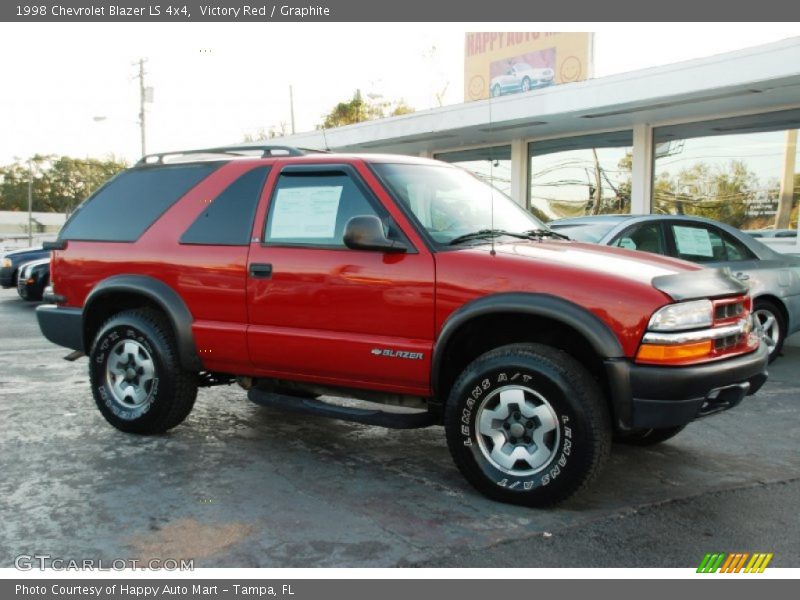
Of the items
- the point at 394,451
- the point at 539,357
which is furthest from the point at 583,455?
the point at 394,451

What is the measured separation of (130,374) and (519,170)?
1181 cm

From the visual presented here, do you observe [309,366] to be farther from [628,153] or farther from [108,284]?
[628,153]

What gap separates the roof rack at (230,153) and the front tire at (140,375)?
1217 mm

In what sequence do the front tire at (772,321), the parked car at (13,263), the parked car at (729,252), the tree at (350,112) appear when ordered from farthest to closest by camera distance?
1. the tree at (350,112)
2. the parked car at (13,263)
3. the front tire at (772,321)
4. the parked car at (729,252)

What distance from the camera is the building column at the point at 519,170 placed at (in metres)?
16.0

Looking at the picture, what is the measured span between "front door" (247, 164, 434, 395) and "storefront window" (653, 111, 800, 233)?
940 centimetres

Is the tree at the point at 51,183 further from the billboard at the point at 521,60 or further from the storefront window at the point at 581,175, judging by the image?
the storefront window at the point at 581,175

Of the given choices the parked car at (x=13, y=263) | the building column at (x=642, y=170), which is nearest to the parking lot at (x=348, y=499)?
the building column at (x=642, y=170)

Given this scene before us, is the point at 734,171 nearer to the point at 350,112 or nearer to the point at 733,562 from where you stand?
the point at 733,562

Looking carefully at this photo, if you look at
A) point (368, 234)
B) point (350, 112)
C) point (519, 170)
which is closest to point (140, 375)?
point (368, 234)

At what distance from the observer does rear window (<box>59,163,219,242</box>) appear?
5.56 m

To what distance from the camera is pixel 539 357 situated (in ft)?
13.2

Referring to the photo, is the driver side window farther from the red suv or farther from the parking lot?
the red suv

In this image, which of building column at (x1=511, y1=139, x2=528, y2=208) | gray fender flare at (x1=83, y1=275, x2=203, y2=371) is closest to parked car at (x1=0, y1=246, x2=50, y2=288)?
building column at (x1=511, y1=139, x2=528, y2=208)
